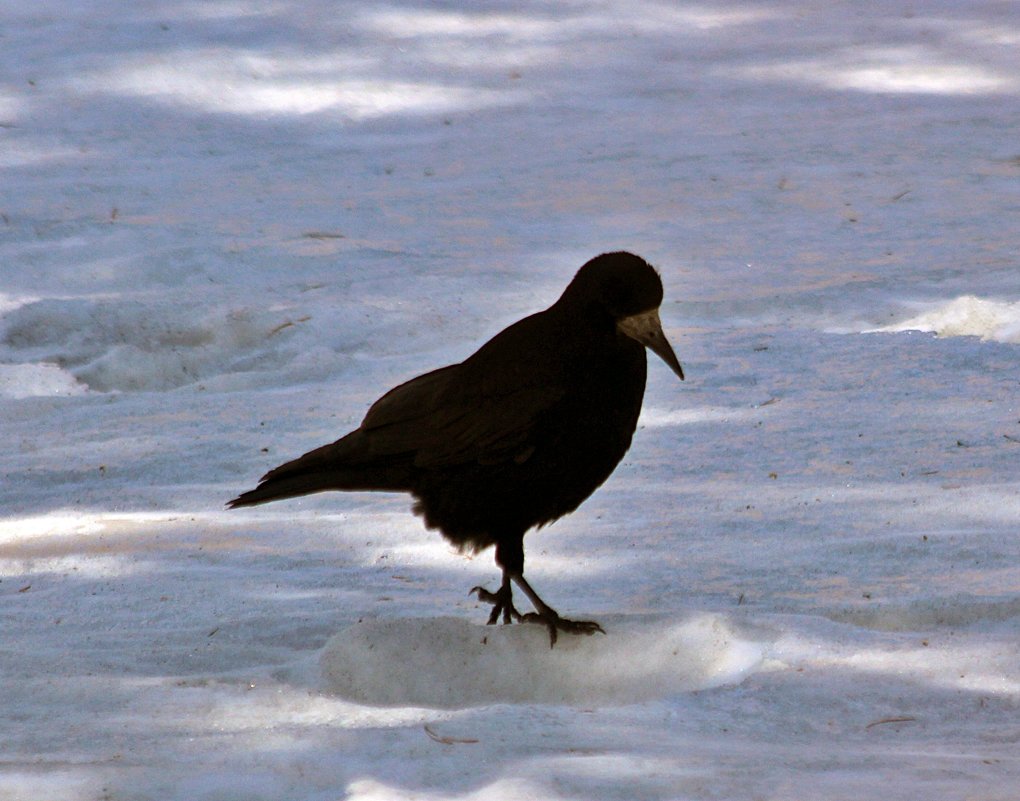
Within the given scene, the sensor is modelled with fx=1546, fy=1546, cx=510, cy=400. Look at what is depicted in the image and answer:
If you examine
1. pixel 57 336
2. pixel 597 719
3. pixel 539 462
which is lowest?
pixel 57 336

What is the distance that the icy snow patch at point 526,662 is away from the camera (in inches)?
119

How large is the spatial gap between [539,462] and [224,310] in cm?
324

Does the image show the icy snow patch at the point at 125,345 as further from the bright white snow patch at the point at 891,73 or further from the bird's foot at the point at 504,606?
the bright white snow patch at the point at 891,73

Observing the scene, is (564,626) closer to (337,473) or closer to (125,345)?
(337,473)

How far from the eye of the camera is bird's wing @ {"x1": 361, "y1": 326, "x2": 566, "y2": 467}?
313 centimetres

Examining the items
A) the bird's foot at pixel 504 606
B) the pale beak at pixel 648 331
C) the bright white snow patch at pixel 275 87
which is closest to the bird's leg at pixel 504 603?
the bird's foot at pixel 504 606

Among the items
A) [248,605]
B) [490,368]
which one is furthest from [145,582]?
[490,368]

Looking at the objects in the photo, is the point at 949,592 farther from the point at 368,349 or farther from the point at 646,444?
the point at 368,349

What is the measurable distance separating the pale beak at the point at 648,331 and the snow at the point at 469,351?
0.55m

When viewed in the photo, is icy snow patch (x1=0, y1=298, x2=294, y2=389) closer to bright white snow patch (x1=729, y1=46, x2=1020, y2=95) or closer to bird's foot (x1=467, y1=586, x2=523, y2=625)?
bird's foot (x1=467, y1=586, x2=523, y2=625)

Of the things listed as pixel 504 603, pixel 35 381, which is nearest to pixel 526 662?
pixel 504 603

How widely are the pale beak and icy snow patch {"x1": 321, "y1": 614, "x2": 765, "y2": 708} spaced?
54cm

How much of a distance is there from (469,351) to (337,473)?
2.44 meters

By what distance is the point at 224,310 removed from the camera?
6121 millimetres
